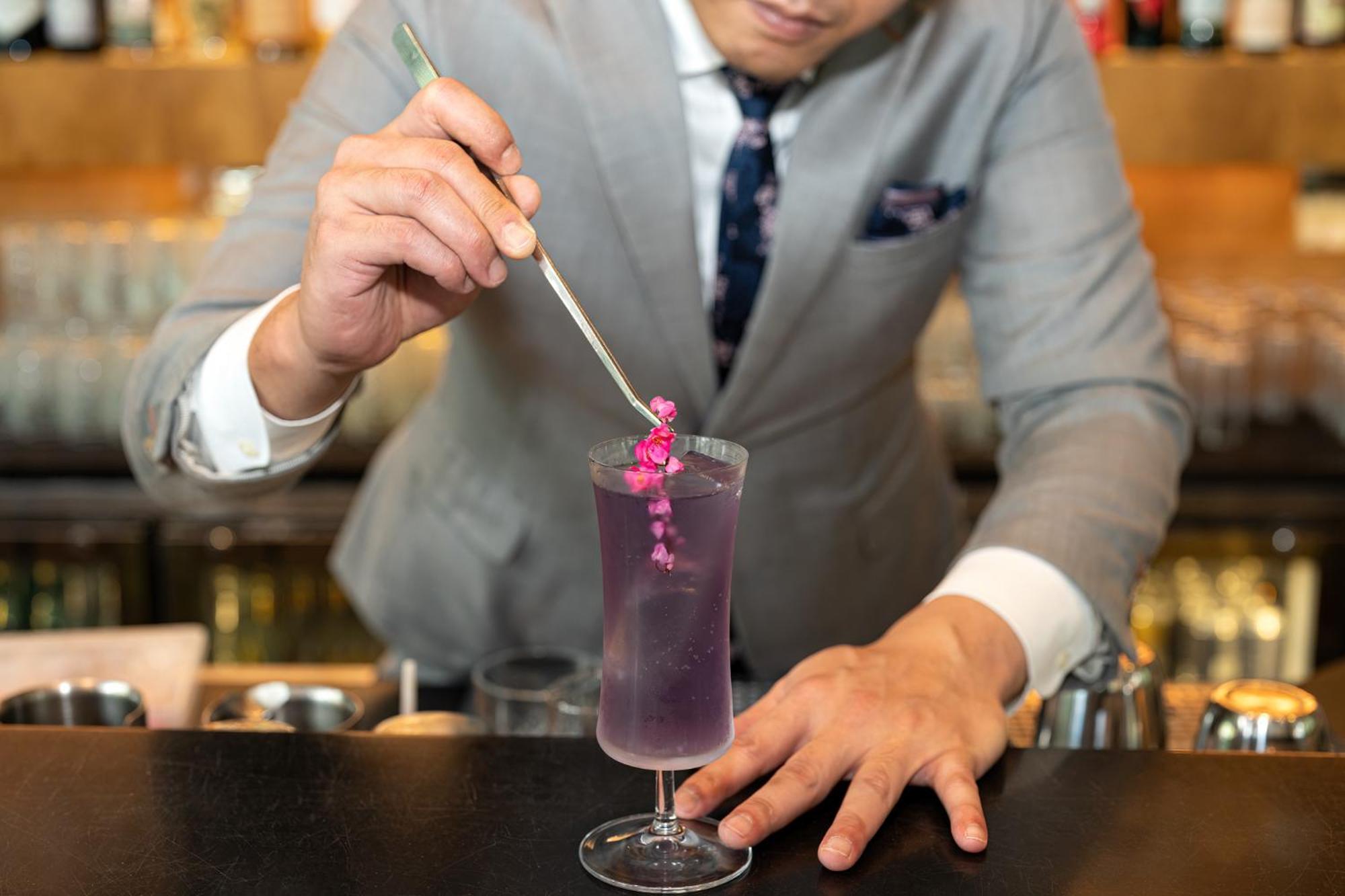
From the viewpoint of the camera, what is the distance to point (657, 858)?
2.99 ft

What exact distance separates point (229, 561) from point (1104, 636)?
6.68 ft

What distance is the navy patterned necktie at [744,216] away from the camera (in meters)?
1.61

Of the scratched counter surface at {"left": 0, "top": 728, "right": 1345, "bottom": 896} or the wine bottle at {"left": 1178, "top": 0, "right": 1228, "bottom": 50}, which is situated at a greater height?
the wine bottle at {"left": 1178, "top": 0, "right": 1228, "bottom": 50}

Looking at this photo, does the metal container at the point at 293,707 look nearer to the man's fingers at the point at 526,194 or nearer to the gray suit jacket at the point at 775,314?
the gray suit jacket at the point at 775,314

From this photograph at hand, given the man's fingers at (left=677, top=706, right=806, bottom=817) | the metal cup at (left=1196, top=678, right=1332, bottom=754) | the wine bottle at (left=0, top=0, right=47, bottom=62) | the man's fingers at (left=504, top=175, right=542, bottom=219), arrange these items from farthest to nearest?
the wine bottle at (left=0, top=0, right=47, bottom=62), the metal cup at (left=1196, top=678, right=1332, bottom=754), the man's fingers at (left=504, top=175, right=542, bottom=219), the man's fingers at (left=677, top=706, right=806, bottom=817)

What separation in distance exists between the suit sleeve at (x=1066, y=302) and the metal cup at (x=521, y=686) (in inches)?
16.0

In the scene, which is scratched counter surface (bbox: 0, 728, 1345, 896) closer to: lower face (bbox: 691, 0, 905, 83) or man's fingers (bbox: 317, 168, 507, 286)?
man's fingers (bbox: 317, 168, 507, 286)

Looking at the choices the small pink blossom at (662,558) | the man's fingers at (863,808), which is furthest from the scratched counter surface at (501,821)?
the small pink blossom at (662,558)

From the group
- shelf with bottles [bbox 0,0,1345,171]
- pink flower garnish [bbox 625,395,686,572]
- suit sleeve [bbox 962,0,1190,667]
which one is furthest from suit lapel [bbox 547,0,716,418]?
shelf with bottles [bbox 0,0,1345,171]

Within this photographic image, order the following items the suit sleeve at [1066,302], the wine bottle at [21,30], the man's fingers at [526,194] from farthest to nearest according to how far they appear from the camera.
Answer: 1. the wine bottle at [21,30]
2. the suit sleeve at [1066,302]
3. the man's fingers at [526,194]

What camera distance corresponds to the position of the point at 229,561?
2959 mm

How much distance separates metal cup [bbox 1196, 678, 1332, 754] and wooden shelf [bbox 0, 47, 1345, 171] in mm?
1863

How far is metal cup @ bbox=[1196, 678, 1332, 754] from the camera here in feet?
4.00

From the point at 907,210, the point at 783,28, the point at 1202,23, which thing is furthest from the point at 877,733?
the point at 1202,23
